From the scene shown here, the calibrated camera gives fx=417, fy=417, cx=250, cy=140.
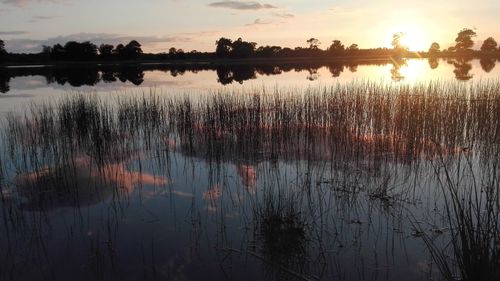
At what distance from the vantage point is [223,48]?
87875 mm

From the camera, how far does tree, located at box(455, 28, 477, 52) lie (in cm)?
9862

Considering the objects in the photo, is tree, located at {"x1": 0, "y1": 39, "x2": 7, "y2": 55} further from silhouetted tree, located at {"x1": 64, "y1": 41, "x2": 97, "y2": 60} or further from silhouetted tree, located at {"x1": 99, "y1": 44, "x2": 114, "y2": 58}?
silhouetted tree, located at {"x1": 99, "y1": 44, "x2": 114, "y2": 58}

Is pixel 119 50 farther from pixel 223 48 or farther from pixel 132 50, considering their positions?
pixel 223 48

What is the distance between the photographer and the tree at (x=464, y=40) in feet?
324

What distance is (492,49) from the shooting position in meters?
98.9

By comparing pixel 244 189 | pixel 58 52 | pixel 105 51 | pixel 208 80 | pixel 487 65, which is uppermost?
pixel 105 51

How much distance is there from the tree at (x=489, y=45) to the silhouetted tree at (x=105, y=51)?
282 feet

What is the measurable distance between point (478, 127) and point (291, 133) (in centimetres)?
428

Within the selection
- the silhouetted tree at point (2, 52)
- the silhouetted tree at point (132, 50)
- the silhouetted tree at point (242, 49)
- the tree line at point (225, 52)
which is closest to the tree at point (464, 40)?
the tree line at point (225, 52)

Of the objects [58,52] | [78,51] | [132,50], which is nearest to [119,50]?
[132,50]

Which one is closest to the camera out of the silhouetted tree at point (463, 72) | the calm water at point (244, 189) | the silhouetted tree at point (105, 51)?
the calm water at point (244, 189)

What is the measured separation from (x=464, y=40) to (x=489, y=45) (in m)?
6.03

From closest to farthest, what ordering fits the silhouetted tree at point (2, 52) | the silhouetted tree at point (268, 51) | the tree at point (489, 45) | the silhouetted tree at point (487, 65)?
the silhouetted tree at point (487, 65) → the silhouetted tree at point (2, 52) → the silhouetted tree at point (268, 51) → the tree at point (489, 45)

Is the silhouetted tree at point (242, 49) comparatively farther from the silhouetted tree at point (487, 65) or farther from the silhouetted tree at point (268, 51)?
the silhouetted tree at point (487, 65)
